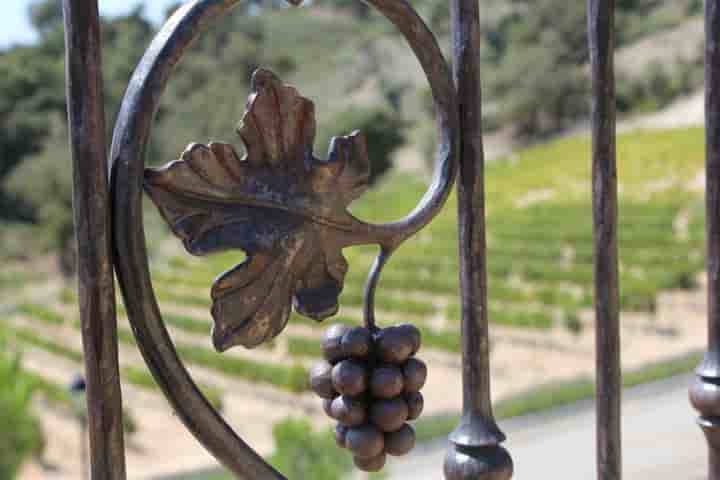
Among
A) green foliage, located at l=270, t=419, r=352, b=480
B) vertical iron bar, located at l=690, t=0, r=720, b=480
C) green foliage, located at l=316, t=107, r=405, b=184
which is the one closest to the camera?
vertical iron bar, located at l=690, t=0, r=720, b=480

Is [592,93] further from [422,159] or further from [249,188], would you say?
[422,159]

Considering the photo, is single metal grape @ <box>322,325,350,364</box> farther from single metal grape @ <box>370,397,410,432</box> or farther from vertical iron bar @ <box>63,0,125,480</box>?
vertical iron bar @ <box>63,0,125,480</box>

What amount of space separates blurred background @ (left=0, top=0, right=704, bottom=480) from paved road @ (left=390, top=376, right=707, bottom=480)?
Answer: 29 cm

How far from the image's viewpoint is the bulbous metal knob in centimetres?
69

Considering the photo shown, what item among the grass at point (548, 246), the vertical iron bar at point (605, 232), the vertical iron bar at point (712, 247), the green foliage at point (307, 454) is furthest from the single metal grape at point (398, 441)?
the grass at point (548, 246)

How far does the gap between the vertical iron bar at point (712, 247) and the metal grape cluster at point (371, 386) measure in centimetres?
46

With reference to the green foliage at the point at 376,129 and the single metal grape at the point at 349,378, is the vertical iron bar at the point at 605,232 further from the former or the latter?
the green foliage at the point at 376,129

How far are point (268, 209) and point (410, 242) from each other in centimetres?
1832

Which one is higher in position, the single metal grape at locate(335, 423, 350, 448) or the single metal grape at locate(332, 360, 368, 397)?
the single metal grape at locate(332, 360, 368, 397)

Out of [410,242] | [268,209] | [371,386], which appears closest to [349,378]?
[371,386]

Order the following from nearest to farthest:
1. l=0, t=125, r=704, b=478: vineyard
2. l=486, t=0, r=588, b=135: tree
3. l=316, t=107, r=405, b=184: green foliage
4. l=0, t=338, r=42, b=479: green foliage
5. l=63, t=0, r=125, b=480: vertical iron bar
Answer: l=63, t=0, r=125, b=480: vertical iron bar, l=0, t=338, r=42, b=479: green foliage, l=0, t=125, r=704, b=478: vineyard, l=486, t=0, r=588, b=135: tree, l=316, t=107, r=405, b=184: green foliage

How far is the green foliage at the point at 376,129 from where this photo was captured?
85.7ft

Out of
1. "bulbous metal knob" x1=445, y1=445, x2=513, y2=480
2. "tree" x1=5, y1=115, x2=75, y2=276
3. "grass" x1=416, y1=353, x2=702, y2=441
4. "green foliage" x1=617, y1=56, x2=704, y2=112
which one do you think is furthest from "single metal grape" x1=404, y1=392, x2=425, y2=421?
"green foliage" x1=617, y1=56, x2=704, y2=112

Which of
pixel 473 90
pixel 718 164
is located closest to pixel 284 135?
pixel 473 90
